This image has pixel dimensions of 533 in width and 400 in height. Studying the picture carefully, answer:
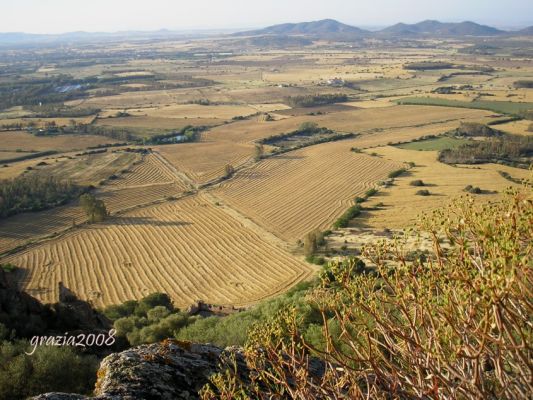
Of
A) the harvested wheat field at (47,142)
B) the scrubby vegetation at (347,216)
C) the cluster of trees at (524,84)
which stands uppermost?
the cluster of trees at (524,84)

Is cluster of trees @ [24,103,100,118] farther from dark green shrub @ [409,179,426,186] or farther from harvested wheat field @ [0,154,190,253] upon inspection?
dark green shrub @ [409,179,426,186]

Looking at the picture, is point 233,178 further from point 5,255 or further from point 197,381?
point 197,381

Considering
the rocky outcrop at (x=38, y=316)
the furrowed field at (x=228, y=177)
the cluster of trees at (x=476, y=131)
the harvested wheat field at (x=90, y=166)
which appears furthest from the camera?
the cluster of trees at (x=476, y=131)

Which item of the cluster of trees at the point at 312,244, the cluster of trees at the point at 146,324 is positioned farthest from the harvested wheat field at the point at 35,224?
the cluster of trees at the point at 312,244

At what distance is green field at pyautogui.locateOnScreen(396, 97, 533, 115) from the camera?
9606cm

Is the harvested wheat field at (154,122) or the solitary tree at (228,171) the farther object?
the harvested wheat field at (154,122)

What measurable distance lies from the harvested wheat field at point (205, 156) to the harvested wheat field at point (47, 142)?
13.4 meters

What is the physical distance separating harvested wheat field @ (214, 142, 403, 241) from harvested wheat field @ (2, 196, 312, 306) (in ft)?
13.3

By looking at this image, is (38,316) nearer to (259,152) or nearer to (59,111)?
(259,152)

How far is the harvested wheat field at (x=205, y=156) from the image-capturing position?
65637 mm

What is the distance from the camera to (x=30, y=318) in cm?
1678

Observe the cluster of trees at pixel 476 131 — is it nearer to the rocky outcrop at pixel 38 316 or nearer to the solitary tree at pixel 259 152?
the solitary tree at pixel 259 152

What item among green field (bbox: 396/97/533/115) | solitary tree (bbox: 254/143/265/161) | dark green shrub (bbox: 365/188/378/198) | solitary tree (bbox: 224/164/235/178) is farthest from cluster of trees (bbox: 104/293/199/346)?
green field (bbox: 396/97/533/115)

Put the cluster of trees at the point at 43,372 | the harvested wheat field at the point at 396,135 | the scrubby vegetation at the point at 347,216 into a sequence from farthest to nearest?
the harvested wheat field at the point at 396,135 → the scrubby vegetation at the point at 347,216 → the cluster of trees at the point at 43,372
